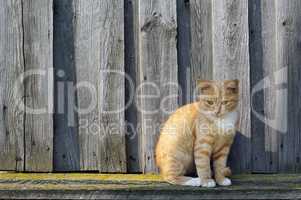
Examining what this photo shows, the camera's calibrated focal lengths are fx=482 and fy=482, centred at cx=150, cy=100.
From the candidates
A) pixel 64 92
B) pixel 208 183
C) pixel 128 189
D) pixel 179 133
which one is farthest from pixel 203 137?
pixel 64 92

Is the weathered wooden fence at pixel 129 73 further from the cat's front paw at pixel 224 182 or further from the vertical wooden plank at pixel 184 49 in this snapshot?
the cat's front paw at pixel 224 182

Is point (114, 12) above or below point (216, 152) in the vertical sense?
above

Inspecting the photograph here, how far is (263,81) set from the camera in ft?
9.43

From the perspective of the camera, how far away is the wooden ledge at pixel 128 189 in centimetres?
261

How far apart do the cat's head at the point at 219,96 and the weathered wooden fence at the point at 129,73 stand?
0.89 ft

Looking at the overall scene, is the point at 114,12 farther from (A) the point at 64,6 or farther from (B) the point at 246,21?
(B) the point at 246,21

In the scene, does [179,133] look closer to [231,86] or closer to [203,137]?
[203,137]

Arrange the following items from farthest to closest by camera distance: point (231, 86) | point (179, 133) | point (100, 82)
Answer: point (100, 82) → point (179, 133) → point (231, 86)

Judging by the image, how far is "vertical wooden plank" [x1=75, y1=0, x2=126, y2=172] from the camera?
109 inches

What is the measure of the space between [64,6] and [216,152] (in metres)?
1.20

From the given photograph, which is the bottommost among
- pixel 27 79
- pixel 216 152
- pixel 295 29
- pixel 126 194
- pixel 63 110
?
pixel 126 194

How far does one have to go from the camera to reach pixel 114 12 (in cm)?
277

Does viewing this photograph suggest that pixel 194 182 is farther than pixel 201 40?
No

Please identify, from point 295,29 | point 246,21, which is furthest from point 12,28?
point 295,29
